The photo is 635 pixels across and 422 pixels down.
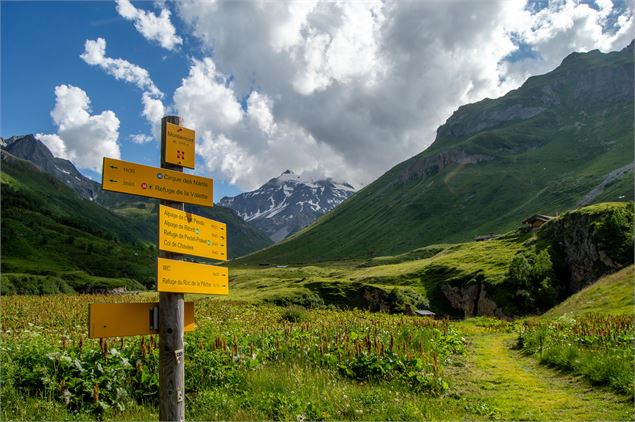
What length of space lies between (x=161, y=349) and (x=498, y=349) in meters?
19.1

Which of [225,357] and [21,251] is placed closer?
[225,357]

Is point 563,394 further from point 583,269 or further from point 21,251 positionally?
point 21,251

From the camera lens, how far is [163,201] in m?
7.37

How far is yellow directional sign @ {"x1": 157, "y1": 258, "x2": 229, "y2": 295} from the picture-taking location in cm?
667

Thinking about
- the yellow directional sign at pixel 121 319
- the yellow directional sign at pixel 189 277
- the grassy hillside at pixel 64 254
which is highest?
the grassy hillside at pixel 64 254

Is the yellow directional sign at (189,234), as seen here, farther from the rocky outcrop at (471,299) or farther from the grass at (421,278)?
the rocky outcrop at (471,299)

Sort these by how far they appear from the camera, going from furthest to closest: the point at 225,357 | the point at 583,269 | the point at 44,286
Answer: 1. the point at 44,286
2. the point at 583,269
3. the point at 225,357

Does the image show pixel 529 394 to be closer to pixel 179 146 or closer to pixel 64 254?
pixel 179 146

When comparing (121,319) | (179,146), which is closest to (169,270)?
(121,319)

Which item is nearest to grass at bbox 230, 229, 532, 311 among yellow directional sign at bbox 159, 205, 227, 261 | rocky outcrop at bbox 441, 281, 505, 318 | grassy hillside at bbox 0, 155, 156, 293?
rocky outcrop at bbox 441, 281, 505, 318

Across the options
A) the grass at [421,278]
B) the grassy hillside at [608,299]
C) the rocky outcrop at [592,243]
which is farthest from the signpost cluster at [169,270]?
the rocky outcrop at [592,243]

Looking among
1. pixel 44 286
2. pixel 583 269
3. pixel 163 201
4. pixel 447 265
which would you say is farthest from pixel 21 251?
pixel 163 201

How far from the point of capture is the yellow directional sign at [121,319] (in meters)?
6.50

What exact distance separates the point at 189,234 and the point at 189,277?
74 cm
